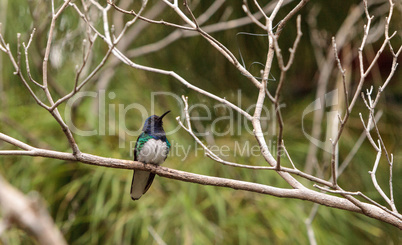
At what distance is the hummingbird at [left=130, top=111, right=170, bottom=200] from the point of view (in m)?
2.63

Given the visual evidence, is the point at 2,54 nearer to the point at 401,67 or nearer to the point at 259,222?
the point at 259,222

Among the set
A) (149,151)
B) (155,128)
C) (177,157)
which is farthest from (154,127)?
(177,157)

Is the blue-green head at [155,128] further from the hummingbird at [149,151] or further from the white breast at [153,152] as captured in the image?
the white breast at [153,152]

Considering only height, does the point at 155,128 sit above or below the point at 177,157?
above

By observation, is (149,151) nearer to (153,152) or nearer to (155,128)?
(153,152)

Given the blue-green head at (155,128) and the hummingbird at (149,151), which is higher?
the blue-green head at (155,128)

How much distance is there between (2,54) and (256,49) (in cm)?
202

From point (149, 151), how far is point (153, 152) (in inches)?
1.3

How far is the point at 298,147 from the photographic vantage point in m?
3.74

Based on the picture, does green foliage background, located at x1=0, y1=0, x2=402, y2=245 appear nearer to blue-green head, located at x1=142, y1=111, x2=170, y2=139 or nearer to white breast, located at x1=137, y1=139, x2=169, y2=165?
blue-green head, located at x1=142, y1=111, x2=170, y2=139

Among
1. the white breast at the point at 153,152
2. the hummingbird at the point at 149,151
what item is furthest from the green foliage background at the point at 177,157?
the white breast at the point at 153,152

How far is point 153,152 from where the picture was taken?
2635 millimetres

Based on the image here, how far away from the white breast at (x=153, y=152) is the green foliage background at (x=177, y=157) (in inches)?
27.3

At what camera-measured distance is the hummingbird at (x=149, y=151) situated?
263cm
